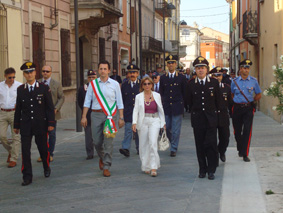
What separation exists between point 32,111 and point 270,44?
1427cm

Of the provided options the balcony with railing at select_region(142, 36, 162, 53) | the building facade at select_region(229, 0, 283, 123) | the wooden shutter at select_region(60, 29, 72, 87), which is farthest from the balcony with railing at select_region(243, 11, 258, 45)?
the balcony with railing at select_region(142, 36, 162, 53)

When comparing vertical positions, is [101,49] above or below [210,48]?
below

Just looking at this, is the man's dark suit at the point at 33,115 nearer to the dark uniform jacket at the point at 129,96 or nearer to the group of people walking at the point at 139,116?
the group of people walking at the point at 139,116

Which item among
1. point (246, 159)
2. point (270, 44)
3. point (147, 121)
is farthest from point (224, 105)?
point (270, 44)

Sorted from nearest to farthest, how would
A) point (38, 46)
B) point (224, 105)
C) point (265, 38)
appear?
point (224, 105), point (38, 46), point (265, 38)

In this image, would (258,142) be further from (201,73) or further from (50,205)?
(50,205)

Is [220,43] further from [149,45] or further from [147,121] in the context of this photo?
[147,121]

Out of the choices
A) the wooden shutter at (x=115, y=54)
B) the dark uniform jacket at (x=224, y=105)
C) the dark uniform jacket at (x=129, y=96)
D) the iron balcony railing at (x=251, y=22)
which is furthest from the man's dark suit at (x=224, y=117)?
the wooden shutter at (x=115, y=54)

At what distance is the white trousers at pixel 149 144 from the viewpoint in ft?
27.3

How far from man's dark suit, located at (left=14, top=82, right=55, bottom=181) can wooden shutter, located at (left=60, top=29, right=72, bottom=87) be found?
12.3 meters

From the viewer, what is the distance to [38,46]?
693 inches

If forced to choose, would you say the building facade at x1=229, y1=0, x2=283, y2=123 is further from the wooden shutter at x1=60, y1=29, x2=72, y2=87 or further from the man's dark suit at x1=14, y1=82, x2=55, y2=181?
the man's dark suit at x1=14, y1=82, x2=55, y2=181

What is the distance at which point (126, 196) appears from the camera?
22.3 ft

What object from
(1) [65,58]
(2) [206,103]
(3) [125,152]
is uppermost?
(1) [65,58]
